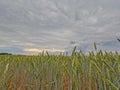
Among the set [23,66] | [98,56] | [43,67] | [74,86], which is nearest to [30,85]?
[43,67]

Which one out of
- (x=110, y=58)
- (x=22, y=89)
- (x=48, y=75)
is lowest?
(x=22, y=89)

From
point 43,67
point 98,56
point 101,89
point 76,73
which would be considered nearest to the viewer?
point 76,73

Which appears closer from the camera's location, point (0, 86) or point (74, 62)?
point (74, 62)

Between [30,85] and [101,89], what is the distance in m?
1.54

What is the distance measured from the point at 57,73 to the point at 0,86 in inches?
29.0

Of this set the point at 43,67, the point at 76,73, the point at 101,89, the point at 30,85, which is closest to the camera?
the point at 76,73

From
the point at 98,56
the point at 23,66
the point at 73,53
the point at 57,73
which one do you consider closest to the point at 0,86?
the point at 57,73

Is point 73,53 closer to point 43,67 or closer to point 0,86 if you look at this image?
point 0,86

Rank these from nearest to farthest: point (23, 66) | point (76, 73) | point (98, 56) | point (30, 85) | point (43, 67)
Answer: point (76, 73)
point (98, 56)
point (30, 85)
point (43, 67)
point (23, 66)

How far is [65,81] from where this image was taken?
156 inches

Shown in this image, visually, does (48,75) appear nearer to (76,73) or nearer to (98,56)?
(98,56)

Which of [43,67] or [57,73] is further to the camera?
[43,67]

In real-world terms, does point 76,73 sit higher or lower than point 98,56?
lower

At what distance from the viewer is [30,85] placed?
139 inches
